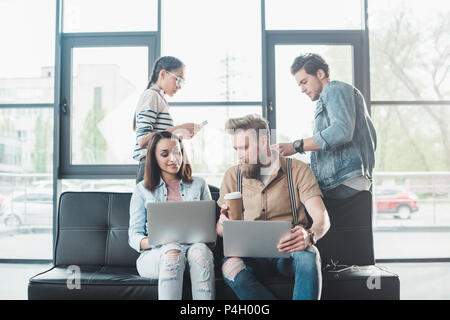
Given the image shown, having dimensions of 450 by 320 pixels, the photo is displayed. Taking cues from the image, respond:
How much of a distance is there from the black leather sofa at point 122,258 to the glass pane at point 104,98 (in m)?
1.48

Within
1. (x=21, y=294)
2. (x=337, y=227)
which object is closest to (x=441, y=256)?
(x=337, y=227)

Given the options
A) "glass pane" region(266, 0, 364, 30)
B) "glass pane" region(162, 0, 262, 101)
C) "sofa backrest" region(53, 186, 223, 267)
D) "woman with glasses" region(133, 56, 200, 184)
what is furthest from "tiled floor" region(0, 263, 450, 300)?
"glass pane" region(266, 0, 364, 30)

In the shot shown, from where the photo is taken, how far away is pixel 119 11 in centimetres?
350

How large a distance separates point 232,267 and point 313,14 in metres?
2.80

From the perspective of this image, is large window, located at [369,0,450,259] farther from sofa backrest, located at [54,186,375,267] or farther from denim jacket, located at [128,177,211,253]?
denim jacket, located at [128,177,211,253]

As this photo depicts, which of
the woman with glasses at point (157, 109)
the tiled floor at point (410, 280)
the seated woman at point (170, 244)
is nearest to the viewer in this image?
the seated woman at point (170, 244)

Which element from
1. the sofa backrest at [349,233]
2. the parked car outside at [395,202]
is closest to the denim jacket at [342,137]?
the sofa backrest at [349,233]

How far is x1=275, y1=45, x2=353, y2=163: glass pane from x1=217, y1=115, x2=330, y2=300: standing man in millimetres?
1703

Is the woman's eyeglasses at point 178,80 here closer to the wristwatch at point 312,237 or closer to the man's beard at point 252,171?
the man's beard at point 252,171

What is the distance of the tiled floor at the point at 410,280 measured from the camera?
7.81 feet

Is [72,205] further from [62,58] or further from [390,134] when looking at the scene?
[390,134]

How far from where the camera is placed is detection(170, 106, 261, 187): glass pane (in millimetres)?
3484

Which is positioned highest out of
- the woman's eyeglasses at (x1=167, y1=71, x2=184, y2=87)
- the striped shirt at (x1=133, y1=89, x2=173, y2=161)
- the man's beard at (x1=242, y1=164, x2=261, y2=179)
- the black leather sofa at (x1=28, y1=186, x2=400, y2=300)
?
the woman's eyeglasses at (x1=167, y1=71, x2=184, y2=87)
